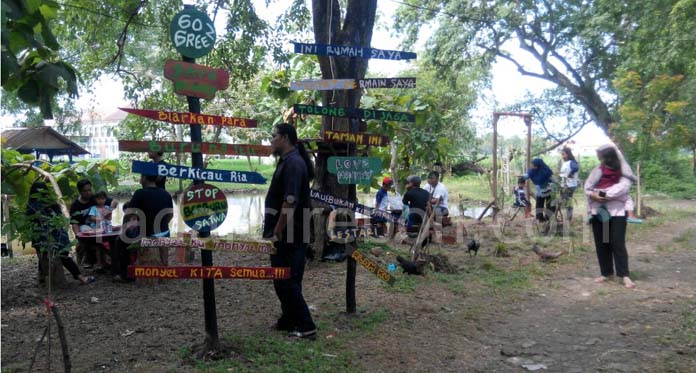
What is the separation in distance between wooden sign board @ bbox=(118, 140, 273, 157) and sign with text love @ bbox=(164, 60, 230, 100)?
1.20ft

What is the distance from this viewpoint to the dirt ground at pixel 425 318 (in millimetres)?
4895

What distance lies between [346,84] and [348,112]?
274 mm

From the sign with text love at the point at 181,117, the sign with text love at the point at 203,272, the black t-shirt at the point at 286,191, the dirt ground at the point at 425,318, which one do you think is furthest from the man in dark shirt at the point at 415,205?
the sign with text love at the point at 181,117

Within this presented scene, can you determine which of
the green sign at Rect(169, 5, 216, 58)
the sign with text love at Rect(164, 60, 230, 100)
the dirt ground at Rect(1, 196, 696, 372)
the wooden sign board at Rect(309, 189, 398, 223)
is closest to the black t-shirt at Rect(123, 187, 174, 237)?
the dirt ground at Rect(1, 196, 696, 372)

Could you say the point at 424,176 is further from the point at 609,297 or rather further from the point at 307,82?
the point at 307,82

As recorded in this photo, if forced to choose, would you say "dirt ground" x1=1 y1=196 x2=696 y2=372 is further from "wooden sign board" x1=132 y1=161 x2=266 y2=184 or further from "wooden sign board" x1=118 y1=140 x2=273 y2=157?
"wooden sign board" x1=118 y1=140 x2=273 y2=157

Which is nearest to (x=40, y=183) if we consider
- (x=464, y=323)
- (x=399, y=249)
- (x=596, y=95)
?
(x=464, y=323)

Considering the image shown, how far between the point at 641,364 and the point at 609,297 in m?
2.31

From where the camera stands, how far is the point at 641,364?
4.81 metres

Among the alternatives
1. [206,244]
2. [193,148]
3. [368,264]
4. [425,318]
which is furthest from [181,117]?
[425,318]

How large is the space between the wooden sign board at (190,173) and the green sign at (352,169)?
4.16 ft

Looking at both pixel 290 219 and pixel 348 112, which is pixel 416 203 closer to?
pixel 348 112

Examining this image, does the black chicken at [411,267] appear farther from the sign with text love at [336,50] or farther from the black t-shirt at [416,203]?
the sign with text love at [336,50]

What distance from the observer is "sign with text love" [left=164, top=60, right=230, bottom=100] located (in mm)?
4344
